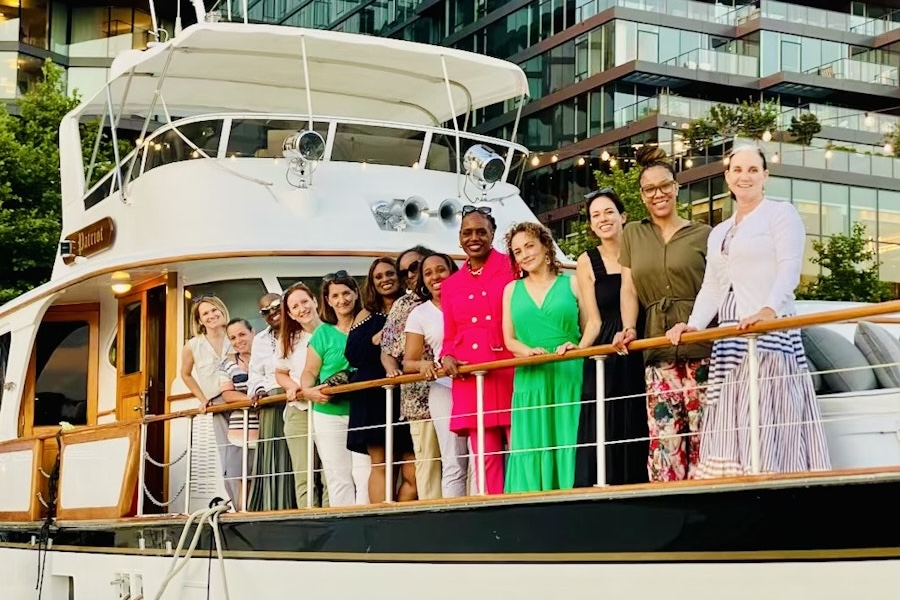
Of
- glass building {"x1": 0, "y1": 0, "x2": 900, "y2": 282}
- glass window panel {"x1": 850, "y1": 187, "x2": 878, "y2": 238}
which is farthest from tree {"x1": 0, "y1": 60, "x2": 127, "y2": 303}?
glass window panel {"x1": 850, "y1": 187, "x2": 878, "y2": 238}

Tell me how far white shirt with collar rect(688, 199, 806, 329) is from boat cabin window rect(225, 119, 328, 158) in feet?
15.2

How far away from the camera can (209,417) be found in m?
9.28

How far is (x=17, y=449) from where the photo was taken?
412 inches

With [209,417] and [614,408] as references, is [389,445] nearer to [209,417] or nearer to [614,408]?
[614,408]

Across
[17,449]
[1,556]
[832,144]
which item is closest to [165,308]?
[17,449]

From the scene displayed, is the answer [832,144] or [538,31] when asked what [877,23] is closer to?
[832,144]

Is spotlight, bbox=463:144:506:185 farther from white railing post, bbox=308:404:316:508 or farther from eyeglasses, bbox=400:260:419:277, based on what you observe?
white railing post, bbox=308:404:316:508

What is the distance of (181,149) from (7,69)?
34008mm

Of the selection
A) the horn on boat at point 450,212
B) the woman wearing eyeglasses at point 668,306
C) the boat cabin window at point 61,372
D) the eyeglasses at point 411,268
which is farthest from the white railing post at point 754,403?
the boat cabin window at point 61,372

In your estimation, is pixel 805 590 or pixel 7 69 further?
pixel 7 69

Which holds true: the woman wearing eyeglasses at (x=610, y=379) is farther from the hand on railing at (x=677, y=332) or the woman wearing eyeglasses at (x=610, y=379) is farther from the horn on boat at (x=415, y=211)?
the horn on boat at (x=415, y=211)

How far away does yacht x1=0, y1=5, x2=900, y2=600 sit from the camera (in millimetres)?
5484

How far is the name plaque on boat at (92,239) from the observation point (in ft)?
34.3

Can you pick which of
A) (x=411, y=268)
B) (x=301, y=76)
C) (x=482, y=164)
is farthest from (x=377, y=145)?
(x=411, y=268)
